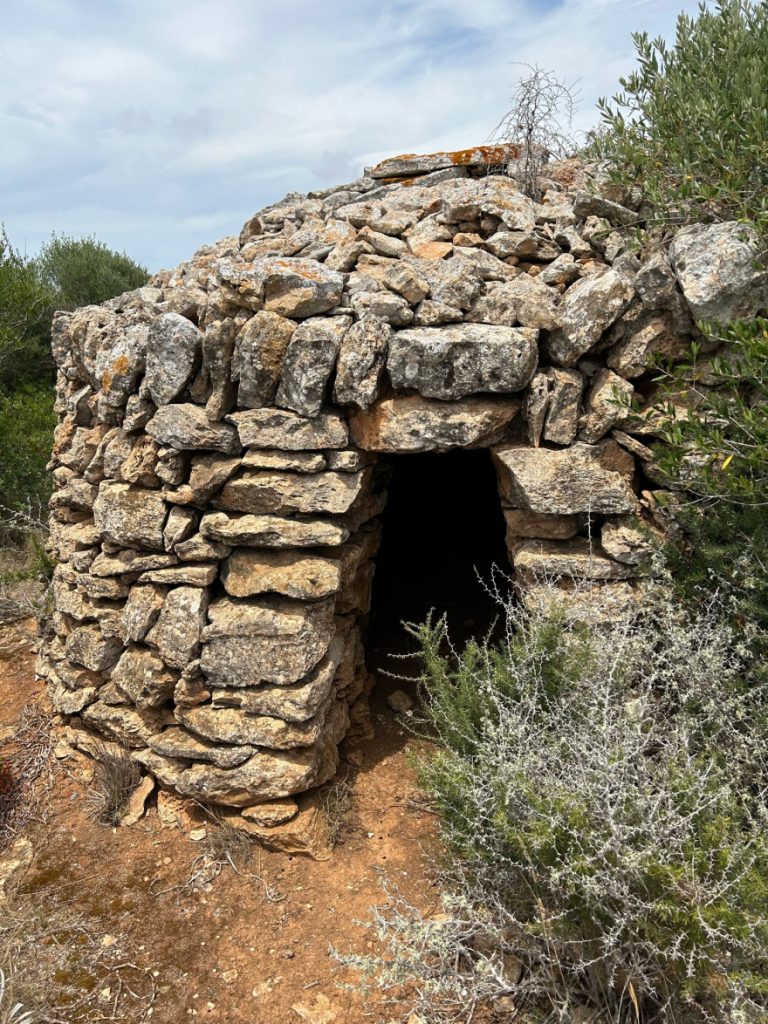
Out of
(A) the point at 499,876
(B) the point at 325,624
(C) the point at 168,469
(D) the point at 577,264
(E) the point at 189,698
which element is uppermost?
(D) the point at 577,264

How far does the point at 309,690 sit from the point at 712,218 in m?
3.44

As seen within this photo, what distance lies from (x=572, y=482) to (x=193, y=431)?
2.13m

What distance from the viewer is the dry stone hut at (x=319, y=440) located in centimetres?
369

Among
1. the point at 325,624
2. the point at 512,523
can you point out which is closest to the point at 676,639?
the point at 512,523

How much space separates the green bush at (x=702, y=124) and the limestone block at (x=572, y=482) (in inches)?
54.2

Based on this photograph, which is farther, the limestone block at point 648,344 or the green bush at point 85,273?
the green bush at point 85,273

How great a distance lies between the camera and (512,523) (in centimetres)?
405

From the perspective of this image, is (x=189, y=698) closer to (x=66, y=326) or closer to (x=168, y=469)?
(x=168, y=469)

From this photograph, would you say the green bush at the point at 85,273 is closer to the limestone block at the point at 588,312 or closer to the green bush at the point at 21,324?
the green bush at the point at 21,324

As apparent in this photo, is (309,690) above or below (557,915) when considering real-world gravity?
above

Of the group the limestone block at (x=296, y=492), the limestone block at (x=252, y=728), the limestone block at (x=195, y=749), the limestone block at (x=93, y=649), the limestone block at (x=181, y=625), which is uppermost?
the limestone block at (x=296, y=492)

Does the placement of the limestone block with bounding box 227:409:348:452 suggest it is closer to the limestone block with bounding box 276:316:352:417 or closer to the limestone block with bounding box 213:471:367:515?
the limestone block with bounding box 276:316:352:417

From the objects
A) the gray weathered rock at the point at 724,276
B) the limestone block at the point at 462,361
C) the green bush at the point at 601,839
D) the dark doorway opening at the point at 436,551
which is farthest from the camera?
the dark doorway opening at the point at 436,551

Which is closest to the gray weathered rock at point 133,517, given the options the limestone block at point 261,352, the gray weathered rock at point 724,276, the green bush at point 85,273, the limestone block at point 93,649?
the limestone block at point 93,649
